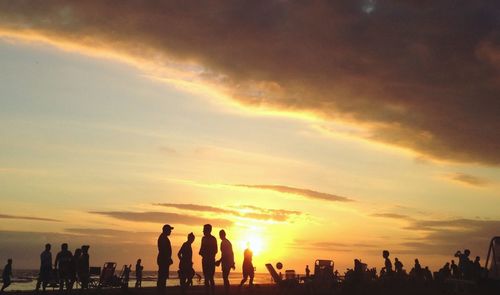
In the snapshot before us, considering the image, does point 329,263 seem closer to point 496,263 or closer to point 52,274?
point 496,263

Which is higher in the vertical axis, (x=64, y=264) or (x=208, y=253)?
(x=208, y=253)

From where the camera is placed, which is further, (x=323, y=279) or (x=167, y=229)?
(x=323, y=279)

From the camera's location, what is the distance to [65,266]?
2136 centimetres

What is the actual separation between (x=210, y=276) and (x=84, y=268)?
26.8 ft

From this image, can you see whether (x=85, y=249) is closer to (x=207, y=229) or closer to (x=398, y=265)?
(x=207, y=229)

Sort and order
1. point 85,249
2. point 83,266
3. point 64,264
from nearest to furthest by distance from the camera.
A: point 64,264 < point 85,249 < point 83,266

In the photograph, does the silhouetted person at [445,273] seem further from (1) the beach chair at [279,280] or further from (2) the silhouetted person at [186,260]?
(2) the silhouetted person at [186,260]

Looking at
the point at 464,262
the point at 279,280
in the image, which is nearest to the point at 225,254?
the point at 279,280

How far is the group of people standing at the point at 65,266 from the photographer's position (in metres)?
21.4

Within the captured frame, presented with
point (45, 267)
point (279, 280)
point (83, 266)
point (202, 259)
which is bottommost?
point (279, 280)

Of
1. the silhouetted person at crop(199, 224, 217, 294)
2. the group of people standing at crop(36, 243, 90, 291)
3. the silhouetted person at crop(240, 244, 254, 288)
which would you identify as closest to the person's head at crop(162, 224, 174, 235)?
the silhouetted person at crop(199, 224, 217, 294)

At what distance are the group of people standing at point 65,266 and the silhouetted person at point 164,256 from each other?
564cm

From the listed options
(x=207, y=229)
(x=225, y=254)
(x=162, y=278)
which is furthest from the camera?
(x=225, y=254)

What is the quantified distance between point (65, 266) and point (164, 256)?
234 inches
